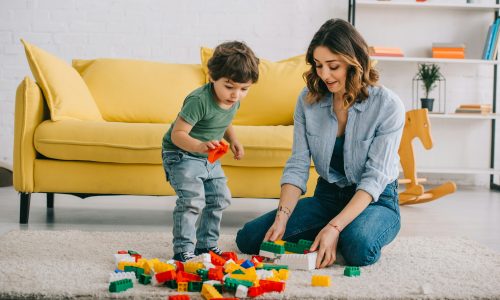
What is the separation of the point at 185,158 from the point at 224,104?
0.22m

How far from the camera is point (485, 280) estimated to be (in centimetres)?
188

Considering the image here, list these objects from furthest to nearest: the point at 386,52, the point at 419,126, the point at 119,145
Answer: the point at 386,52 → the point at 419,126 → the point at 119,145

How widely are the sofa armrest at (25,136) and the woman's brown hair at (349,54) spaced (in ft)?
4.41

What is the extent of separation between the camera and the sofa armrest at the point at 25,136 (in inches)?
111

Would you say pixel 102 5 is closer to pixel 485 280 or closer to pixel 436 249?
pixel 436 249

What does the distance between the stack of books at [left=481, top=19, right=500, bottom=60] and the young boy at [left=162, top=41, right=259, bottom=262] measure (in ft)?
9.98

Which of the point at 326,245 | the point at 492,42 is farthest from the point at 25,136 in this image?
the point at 492,42

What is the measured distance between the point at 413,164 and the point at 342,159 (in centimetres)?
181

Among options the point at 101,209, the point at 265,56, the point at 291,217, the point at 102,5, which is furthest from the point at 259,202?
the point at 102,5

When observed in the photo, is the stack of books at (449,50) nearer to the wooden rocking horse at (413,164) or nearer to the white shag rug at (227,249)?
the wooden rocking horse at (413,164)

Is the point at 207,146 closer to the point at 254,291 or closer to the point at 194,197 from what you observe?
the point at 194,197

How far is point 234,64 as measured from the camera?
6.67ft

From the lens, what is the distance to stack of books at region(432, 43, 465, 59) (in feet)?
15.3

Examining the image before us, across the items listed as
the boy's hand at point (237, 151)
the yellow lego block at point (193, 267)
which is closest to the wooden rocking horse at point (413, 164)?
the boy's hand at point (237, 151)
